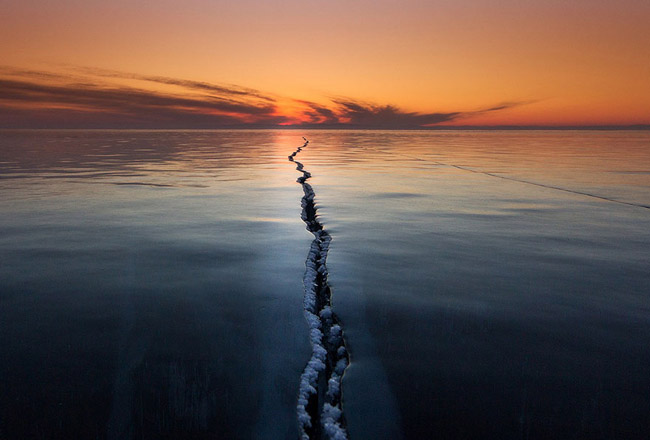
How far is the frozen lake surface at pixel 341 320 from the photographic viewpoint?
1.95m

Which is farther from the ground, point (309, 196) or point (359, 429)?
point (359, 429)

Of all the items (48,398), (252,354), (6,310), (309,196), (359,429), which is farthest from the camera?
(309,196)

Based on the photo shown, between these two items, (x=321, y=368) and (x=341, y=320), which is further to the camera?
(x=341, y=320)

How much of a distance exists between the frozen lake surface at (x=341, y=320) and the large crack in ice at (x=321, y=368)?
0.17 feet

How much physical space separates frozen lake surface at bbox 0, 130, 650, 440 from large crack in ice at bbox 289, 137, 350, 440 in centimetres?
5

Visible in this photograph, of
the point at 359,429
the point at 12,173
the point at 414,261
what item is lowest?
the point at 12,173

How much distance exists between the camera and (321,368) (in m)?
2.32

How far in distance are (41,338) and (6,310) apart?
0.60m

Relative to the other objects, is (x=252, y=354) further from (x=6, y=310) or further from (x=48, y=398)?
(x=6, y=310)

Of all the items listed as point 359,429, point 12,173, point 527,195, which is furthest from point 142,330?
point 12,173

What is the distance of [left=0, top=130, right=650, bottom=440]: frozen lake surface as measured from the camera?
195cm

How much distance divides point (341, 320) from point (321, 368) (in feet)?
1.95

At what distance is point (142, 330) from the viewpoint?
271 centimetres

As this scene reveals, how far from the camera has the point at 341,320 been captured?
9.49ft
